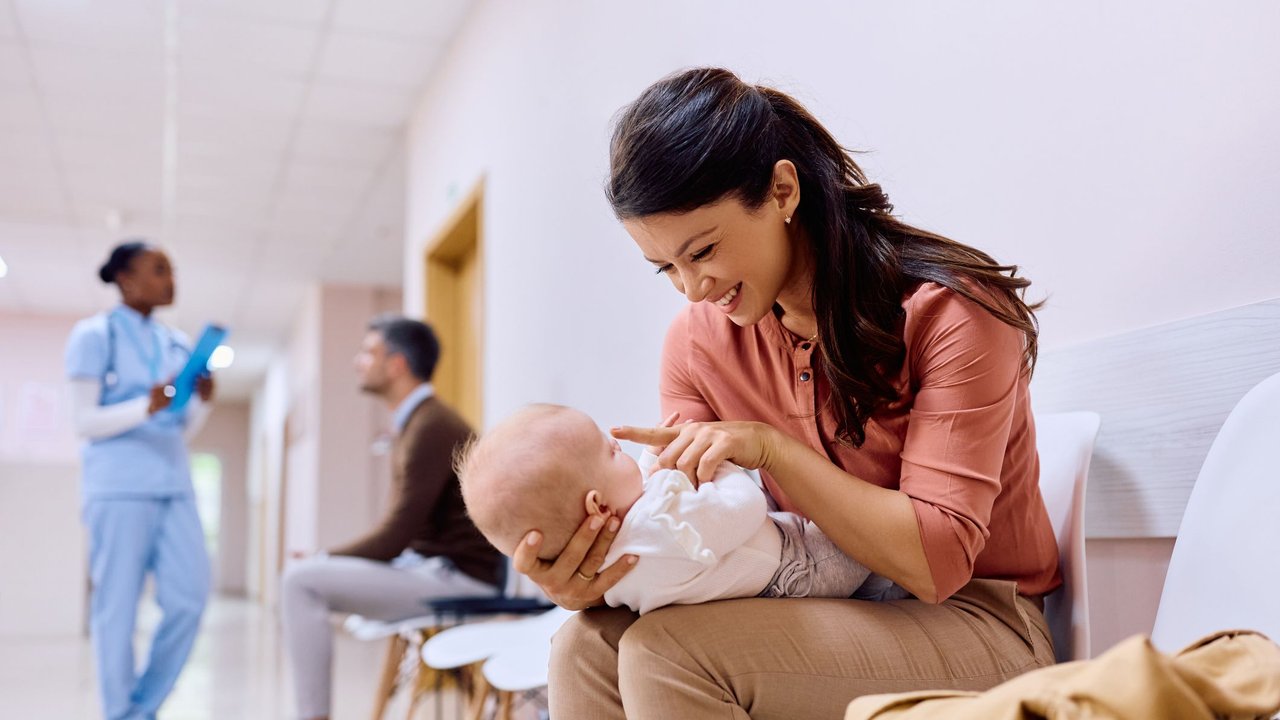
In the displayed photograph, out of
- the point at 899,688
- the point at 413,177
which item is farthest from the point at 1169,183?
the point at 413,177

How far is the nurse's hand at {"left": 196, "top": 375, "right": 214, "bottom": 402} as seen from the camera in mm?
3539

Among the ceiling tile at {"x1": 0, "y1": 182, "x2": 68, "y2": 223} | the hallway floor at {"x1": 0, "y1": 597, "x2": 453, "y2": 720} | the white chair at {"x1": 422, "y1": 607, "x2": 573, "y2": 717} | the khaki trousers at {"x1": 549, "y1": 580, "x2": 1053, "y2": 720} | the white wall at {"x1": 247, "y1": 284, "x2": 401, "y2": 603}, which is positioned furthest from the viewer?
the white wall at {"x1": 247, "y1": 284, "x2": 401, "y2": 603}

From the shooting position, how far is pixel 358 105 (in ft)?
17.6

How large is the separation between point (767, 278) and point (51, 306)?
33.3ft

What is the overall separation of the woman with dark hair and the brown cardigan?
1.98 meters

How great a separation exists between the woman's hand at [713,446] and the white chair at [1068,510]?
17.0 inches

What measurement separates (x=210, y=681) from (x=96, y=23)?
3068 mm

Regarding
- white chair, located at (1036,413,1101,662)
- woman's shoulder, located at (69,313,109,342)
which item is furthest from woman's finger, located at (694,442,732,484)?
woman's shoulder, located at (69,313,109,342)

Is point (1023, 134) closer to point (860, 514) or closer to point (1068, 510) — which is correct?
point (1068, 510)

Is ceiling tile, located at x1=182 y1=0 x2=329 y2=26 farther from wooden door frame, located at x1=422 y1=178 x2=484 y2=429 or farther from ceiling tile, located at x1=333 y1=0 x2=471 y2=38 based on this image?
wooden door frame, located at x1=422 y1=178 x2=484 y2=429

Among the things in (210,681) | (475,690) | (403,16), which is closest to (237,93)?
(403,16)

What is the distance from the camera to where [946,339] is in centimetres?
119

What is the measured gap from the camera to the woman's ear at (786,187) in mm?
1275

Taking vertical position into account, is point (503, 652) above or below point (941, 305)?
below
